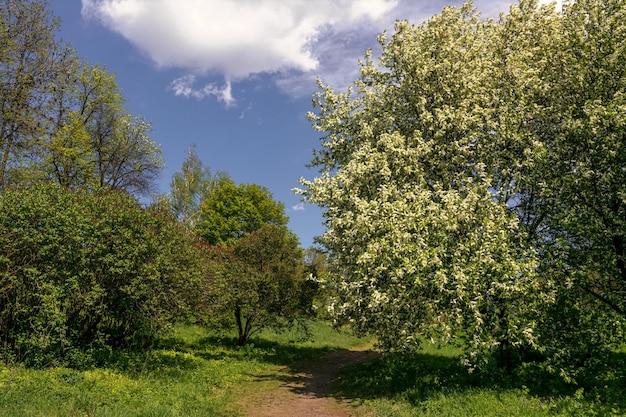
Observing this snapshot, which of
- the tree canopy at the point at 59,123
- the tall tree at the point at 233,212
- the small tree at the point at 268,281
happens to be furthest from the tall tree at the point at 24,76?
the tall tree at the point at 233,212

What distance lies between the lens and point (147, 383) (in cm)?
1661

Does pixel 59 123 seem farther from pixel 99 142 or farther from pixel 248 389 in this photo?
pixel 248 389

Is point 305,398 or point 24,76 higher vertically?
point 24,76

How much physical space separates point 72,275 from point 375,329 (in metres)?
13.8

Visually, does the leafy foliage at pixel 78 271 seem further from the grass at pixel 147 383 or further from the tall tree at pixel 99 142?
the tall tree at pixel 99 142

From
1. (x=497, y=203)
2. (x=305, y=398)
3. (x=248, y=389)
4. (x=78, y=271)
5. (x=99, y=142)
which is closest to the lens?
(x=497, y=203)

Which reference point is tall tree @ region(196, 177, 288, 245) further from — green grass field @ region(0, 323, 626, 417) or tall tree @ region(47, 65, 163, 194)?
green grass field @ region(0, 323, 626, 417)

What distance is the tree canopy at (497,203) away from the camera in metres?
14.6

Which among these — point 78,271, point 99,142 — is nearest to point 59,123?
point 99,142

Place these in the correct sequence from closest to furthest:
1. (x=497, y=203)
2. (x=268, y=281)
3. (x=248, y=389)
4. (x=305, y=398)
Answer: (x=497, y=203) < (x=305, y=398) < (x=248, y=389) < (x=268, y=281)

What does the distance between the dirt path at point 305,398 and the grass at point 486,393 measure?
912 mm

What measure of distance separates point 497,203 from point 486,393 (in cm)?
730

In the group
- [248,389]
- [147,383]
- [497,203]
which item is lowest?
[248,389]

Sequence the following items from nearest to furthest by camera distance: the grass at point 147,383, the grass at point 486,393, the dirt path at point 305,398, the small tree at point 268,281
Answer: the grass at point 147,383
the grass at point 486,393
the dirt path at point 305,398
the small tree at point 268,281
